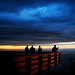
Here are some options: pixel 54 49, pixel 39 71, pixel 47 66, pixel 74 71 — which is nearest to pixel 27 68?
pixel 39 71

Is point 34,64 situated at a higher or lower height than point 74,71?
higher

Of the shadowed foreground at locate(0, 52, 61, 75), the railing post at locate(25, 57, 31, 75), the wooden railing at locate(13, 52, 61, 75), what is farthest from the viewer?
the railing post at locate(25, 57, 31, 75)

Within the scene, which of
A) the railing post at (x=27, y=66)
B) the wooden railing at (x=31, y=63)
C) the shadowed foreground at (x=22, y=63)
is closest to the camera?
the shadowed foreground at (x=22, y=63)

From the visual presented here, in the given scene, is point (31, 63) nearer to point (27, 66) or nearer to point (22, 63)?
point (27, 66)

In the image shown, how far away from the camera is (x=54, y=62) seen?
16750mm

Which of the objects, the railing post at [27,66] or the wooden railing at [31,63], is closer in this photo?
the wooden railing at [31,63]

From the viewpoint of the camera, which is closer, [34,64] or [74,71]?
[34,64]

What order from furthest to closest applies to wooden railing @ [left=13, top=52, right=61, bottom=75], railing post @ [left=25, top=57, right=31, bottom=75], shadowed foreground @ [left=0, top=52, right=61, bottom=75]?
railing post @ [left=25, top=57, right=31, bottom=75], wooden railing @ [left=13, top=52, right=61, bottom=75], shadowed foreground @ [left=0, top=52, right=61, bottom=75]

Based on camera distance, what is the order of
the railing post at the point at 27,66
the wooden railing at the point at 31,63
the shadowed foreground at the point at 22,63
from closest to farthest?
the shadowed foreground at the point at 22,63 < the wooden railing at the point at 31,63 < the railing post at the point at 27,66

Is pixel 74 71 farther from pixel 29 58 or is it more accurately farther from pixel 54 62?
pixel 29 58

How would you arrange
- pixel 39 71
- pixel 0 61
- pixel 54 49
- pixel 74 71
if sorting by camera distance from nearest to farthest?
pixel 0 61
pixel 39 71
pixel 74 71
pixel 54 49

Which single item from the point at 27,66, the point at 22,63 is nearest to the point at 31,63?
the point at 27,66

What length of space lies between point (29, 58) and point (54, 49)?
831 cm

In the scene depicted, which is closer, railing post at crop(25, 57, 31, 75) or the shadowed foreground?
the shadowed foreground
